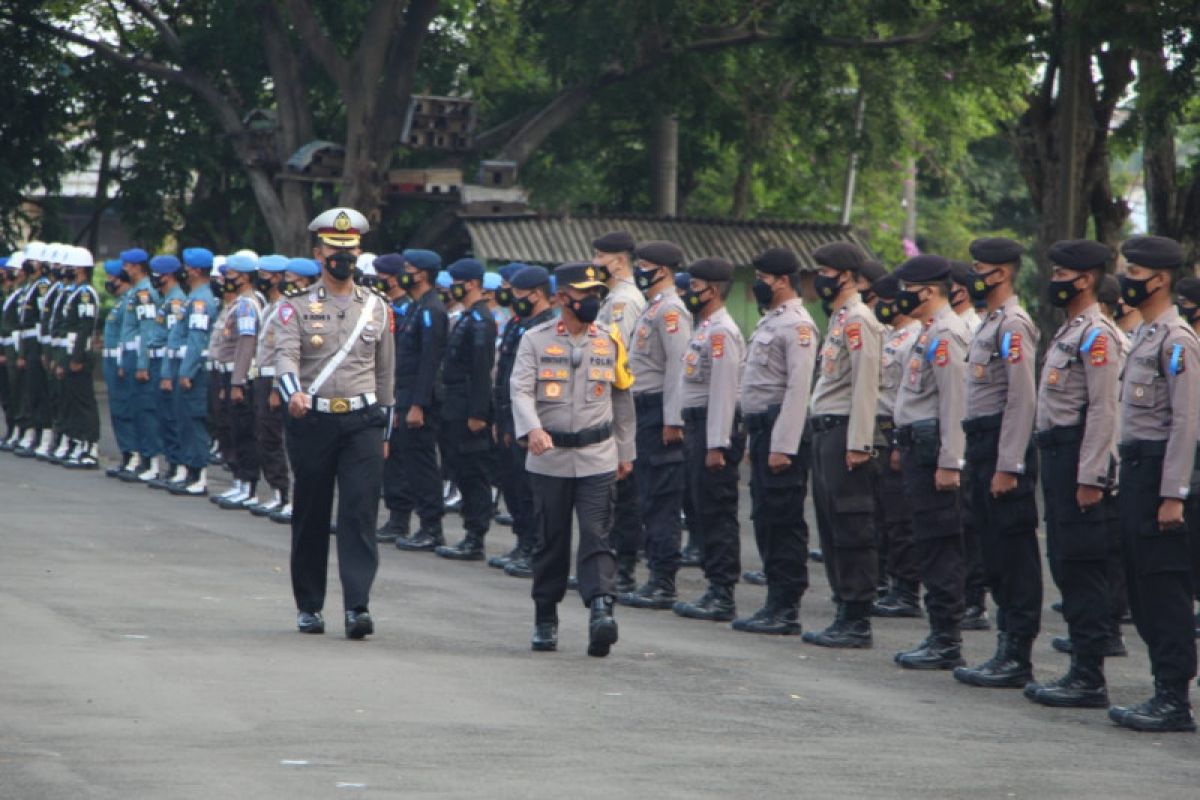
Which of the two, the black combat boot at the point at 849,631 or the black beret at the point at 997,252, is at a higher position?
the black beret at the point at 997,252

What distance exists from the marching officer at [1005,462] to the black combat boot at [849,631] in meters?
1.13

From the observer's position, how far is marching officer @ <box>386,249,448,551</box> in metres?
15.6

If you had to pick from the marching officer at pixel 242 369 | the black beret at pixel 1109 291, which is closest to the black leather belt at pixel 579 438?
the black beret at pixel 1109 291

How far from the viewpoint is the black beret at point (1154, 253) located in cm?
898

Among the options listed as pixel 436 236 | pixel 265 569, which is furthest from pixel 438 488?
pixel 436 236

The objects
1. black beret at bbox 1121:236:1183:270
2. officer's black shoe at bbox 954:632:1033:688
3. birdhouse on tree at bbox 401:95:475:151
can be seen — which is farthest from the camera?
birdhouse on tree at bbox 401:95:475:151

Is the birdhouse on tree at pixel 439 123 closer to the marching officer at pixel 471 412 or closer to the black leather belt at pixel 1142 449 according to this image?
the marching officer at pixel 471 412

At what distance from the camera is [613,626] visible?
402 inches

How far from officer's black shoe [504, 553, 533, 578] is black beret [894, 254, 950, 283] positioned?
4096mm

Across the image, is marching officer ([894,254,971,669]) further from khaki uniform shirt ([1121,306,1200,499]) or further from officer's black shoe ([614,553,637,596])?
officer's black shoe ([614,553,637,596])

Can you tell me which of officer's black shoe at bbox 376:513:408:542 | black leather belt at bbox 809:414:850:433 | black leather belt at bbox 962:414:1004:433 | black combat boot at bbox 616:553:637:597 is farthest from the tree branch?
black leather belt at bbox 962:414:1004:433

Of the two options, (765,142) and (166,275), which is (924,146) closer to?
(765,142)

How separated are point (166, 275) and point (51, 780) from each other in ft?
43.2

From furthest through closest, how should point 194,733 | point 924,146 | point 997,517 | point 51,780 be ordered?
1. point 924,146
2. point 997,517
3. point 194,733
4. point 51,780
